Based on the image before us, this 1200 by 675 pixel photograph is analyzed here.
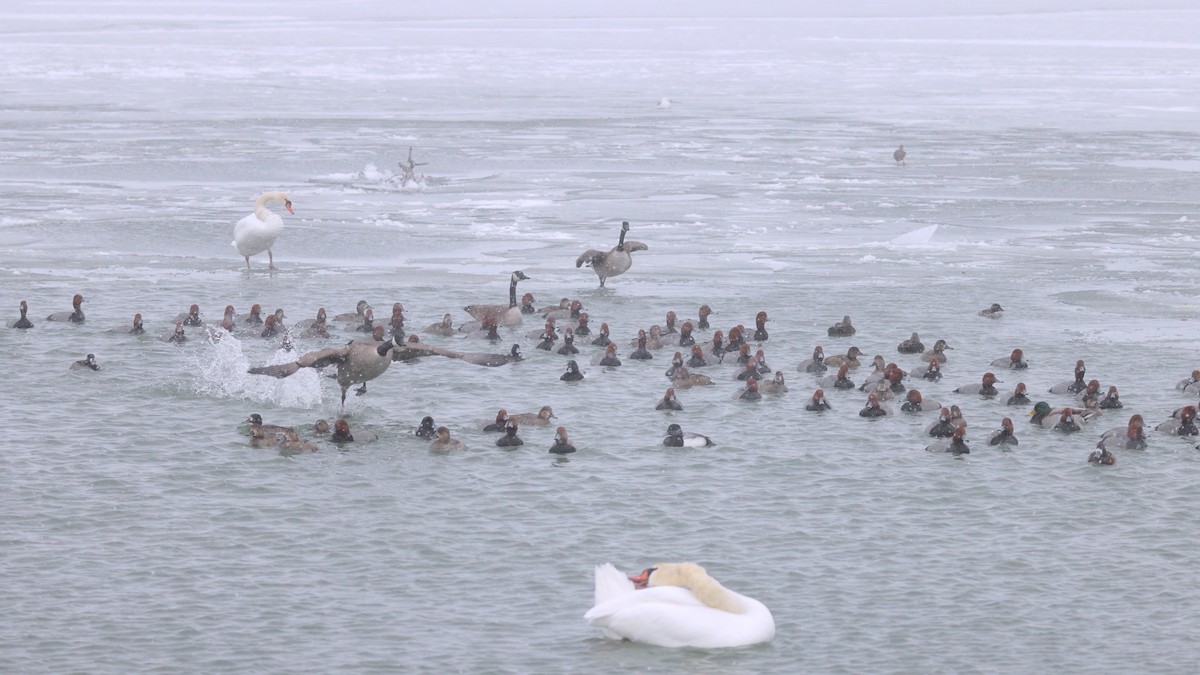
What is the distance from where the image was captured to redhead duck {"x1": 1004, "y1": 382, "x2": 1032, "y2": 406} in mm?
20844

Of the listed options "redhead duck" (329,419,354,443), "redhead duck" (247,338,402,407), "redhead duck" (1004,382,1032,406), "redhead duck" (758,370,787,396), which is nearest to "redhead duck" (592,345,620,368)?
"redhead duck" (758,370,787,396)

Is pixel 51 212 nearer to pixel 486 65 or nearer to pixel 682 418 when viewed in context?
pixel 682 418

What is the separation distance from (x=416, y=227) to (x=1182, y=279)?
1612cm

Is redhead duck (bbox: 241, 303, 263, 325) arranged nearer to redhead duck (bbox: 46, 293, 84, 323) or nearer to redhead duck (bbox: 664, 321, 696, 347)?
redhead duck (bbox: 46, 293, 84, 323)

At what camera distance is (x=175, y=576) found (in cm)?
1482

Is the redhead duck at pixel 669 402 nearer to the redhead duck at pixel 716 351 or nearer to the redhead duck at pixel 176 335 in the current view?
the redhead duck at pixel 716 351

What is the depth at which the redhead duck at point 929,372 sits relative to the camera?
2259 centimetres

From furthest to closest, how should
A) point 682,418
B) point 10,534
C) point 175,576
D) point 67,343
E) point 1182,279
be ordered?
1. point 1182,279
2. point 67,343
3. point 682,418
4. point 10,534
5. point 175,576

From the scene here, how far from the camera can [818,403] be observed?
20.9 meters

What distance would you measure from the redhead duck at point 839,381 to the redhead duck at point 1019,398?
7.03ft

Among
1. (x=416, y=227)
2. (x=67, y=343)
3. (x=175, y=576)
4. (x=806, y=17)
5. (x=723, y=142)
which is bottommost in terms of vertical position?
(x=175, y=576)

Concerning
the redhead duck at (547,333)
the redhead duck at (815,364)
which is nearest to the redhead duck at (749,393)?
the redhead duck at (815,364)

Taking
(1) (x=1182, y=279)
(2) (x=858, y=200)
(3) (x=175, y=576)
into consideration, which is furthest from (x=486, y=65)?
(3) (x=175, y=576)

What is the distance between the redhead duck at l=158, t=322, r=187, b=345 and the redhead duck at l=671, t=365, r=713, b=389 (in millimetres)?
→ 7387
